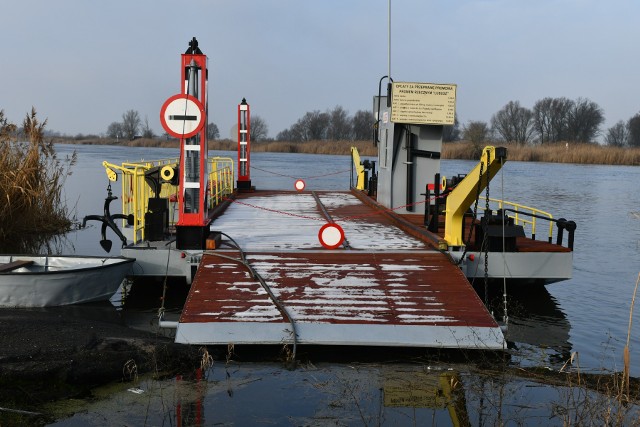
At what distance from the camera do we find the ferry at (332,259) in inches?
317

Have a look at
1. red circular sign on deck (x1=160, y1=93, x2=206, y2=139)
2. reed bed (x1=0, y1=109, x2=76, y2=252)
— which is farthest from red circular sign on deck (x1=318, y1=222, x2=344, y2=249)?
reed bed (x1=0, y1=109, x2=76, y2=252)

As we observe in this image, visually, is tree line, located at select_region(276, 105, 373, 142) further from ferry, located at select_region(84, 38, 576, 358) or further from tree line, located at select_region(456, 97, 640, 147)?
ferry, located at select_region(84, 38, 576, 358)

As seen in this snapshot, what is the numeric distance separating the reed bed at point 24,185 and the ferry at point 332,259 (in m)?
3.27

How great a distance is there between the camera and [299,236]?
12.0 meters

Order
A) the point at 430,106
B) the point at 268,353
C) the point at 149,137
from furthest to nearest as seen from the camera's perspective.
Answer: the point at 149,137, the point at 430,106, the point at 268,353

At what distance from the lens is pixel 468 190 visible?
32.6 feet

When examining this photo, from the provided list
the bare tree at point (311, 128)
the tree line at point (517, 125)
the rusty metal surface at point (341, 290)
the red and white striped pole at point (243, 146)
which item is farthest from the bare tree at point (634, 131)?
the rusty metal surface at point (341, 290)

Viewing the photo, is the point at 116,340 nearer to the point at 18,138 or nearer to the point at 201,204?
the point at 201,204

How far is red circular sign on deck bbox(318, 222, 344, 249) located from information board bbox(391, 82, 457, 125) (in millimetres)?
4467

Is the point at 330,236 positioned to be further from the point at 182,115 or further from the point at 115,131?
the point at 115,131

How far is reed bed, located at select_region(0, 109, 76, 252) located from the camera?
15.0m

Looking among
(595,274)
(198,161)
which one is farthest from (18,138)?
(595,274)

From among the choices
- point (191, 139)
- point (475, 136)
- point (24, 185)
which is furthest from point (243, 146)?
point (475, 136)

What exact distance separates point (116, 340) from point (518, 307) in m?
6.39
